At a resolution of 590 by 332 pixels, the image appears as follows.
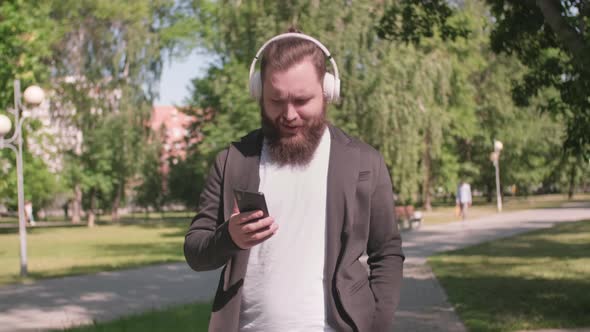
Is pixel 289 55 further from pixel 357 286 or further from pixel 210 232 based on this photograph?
pixel 357 286

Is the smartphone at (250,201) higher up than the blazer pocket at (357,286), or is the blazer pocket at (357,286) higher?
the smartphone at (250,201)

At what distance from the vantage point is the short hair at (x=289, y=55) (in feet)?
7.85

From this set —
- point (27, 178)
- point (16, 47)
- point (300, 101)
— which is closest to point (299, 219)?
point (300, 101)

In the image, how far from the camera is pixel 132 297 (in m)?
12.3

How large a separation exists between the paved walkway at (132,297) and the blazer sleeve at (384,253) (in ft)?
19.9

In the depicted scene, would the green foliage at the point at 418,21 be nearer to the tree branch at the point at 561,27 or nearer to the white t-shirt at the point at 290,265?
the tree branch at the point at 561,27

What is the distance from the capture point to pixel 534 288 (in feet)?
39.0

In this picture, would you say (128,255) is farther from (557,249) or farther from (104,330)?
(104,330)

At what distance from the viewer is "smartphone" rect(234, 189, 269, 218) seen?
2.09 m

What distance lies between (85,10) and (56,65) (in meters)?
3.67

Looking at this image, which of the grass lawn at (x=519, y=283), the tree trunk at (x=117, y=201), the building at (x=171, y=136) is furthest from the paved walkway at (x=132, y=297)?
the tree trunk at (x=117, y=201)

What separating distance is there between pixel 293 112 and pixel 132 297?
10401 millimetres

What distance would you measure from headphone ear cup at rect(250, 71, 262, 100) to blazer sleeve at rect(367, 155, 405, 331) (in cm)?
42

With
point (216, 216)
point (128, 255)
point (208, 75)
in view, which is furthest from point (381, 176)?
point (208, 75)
